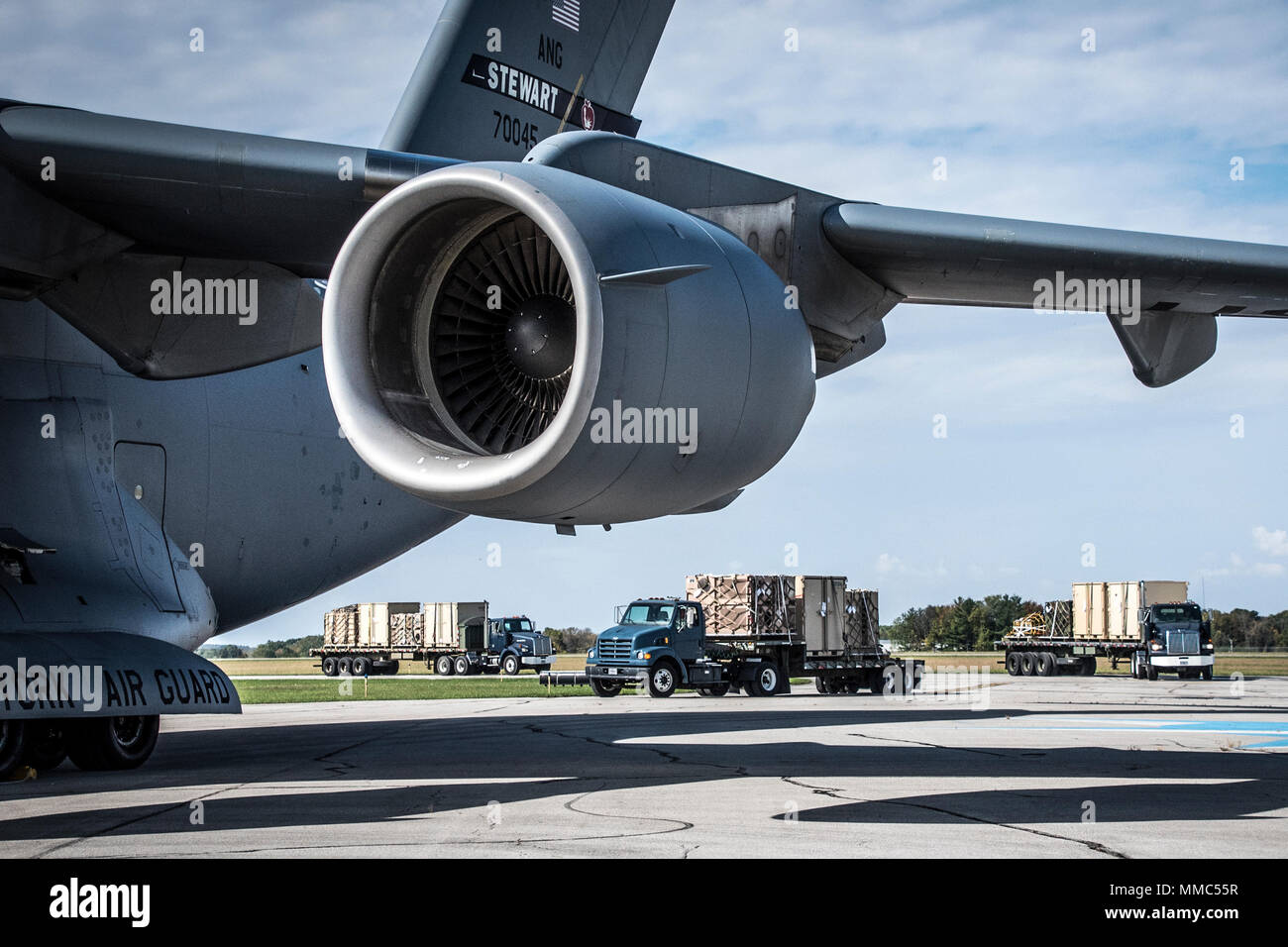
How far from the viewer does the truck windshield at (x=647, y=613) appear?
29031mm

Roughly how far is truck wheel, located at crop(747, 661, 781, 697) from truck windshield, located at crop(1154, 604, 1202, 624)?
14.9m

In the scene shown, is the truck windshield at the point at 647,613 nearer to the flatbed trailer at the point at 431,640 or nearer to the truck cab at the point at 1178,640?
the truck cab at the point at 1178,640

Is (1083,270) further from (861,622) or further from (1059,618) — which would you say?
(1059,618)

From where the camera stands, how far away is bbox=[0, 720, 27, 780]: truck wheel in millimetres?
10695

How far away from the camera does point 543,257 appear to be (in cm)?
686

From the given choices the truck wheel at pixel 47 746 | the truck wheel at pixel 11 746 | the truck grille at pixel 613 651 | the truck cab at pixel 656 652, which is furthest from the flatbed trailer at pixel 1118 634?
the truck wheel at pixel 11 746

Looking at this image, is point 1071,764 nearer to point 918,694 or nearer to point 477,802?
point 477,802

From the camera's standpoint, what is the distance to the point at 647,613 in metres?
29.3

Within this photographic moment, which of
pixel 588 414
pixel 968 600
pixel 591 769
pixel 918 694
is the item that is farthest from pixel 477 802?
pixel 968 600

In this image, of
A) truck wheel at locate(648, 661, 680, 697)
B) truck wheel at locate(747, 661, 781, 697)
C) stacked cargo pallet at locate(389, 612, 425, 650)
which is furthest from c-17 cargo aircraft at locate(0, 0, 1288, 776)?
stacked cargo pallet at locate(389, 612, 425, 650)

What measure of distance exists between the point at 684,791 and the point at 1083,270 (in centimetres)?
476

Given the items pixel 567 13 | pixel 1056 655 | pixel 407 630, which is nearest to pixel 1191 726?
pixel 567 13

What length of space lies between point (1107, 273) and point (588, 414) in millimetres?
5007

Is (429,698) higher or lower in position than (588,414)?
lower
